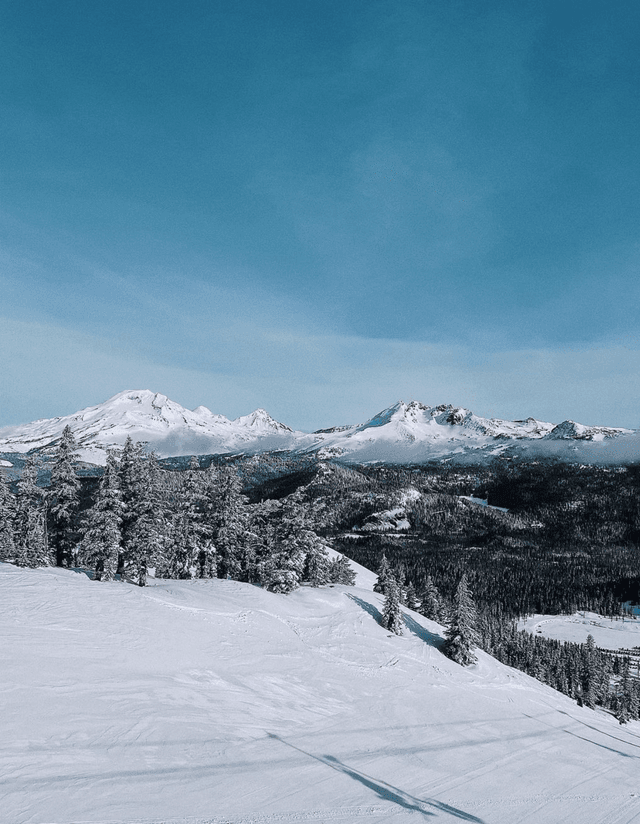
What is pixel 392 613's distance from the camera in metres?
41.6

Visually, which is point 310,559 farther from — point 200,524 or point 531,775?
point 531,775

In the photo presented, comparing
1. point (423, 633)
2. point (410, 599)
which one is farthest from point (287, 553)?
point (410, 599)

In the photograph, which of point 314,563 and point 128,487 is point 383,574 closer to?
point 314,563

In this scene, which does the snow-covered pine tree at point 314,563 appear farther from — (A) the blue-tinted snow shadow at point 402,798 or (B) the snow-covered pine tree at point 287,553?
(A) the blue-tinted snow shadow at point 402,798

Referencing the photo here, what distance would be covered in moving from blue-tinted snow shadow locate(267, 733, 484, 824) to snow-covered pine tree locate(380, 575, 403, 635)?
2733cm

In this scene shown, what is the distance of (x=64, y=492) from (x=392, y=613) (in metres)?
29.8

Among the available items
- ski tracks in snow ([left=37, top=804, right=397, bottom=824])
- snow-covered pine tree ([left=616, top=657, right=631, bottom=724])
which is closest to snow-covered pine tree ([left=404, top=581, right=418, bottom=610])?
snow-covered pine tree ([left=616, top=657, right=631, bottom=724])

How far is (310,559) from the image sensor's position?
1943 inches

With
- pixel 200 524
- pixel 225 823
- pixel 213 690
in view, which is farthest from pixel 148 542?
pixel 225 823

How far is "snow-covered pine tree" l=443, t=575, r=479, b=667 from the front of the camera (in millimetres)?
39938

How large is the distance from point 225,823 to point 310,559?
3914 cm

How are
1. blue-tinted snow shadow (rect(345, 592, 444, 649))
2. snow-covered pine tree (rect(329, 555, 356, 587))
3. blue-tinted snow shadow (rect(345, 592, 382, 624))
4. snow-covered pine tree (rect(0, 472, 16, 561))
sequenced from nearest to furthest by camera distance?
snow-covered pine tree (rect(0, 472, 16, 561))
blue-tinted snow shadow (rect(345, 592, 444, 649))
blue-tinted snow shadow (rect(345, 592, 382, 624))
snow-covered pine tree (rect(329, 555, 356, 587))

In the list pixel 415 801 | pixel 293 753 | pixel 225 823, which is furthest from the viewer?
pixel 293 753

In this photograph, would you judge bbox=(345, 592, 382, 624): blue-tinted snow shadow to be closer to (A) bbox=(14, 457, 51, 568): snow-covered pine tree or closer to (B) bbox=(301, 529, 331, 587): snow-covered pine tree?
(B) bbox=(301, 529, 331, 587): snow-covered pine tree
